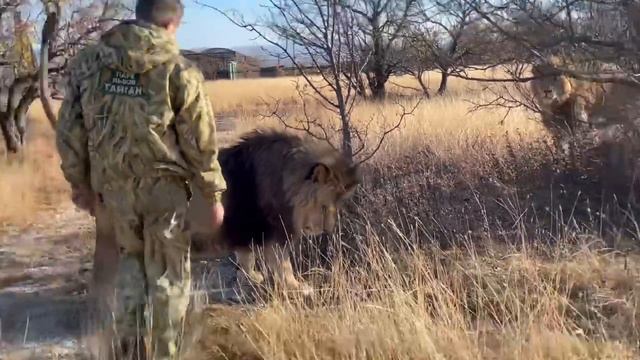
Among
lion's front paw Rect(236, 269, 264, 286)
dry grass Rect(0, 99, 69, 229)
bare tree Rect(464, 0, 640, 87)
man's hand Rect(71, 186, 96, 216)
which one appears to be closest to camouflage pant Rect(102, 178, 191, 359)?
man's hand Rect(71, 186, 96, 216)

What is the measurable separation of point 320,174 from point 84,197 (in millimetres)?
2067

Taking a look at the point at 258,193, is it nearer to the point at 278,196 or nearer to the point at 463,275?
the point at 278,196

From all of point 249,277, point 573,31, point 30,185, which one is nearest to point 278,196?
point 249,277

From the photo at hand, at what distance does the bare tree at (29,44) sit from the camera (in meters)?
12.8

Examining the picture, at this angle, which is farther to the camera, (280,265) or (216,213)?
(280,265)

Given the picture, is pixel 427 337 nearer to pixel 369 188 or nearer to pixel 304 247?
pixel 304 247

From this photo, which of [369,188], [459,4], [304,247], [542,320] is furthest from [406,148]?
[542,320]

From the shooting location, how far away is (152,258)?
404 centimetres

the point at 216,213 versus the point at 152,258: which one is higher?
the point at 216,213

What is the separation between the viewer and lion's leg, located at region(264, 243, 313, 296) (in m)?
5.61

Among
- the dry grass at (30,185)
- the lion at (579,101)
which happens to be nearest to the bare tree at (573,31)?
the lion at (579,101)

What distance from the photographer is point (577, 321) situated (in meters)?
4.71

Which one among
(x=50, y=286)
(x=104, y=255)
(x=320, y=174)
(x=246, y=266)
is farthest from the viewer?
(x=50, y=286)

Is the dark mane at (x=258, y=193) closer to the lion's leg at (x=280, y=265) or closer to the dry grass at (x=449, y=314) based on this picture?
the lion's leg at (x=280, y=265)
